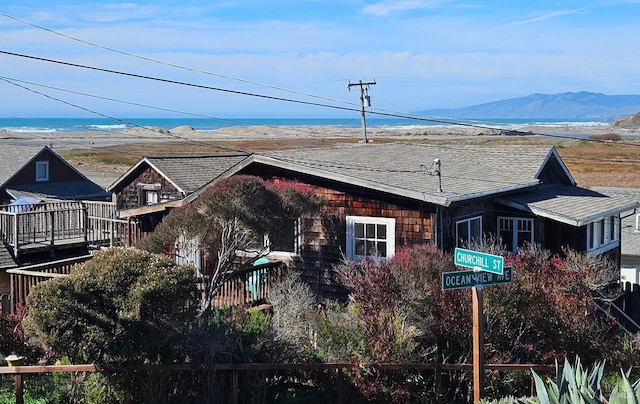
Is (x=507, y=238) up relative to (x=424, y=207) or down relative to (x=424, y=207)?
down

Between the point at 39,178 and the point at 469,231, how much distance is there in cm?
2959

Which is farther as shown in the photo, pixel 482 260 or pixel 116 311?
pixel 116 311

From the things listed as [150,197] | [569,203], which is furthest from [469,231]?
[150,197]

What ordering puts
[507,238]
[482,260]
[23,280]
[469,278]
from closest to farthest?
[482,260]
[469,278]
[23,280]
[507,238]

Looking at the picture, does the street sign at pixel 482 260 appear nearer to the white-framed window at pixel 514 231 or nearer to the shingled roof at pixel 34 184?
the white-framed window at pixel 514 231

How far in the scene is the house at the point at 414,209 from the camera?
56.5 ft

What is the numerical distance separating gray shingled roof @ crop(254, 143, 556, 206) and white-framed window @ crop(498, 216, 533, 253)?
0.81 m

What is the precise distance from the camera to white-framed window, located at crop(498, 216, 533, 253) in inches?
760

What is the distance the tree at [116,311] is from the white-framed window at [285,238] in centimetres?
515

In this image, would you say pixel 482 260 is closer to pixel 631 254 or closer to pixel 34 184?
pixel 631 254

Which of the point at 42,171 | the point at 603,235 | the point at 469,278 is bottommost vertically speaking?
the point at 603,235

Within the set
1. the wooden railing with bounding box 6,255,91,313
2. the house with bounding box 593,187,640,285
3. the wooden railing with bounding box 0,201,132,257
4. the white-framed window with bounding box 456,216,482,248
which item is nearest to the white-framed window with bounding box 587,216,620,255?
the white-framed window with bounding box 456,216,482,248

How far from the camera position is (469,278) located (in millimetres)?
9992

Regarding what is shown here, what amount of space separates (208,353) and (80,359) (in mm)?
1877
